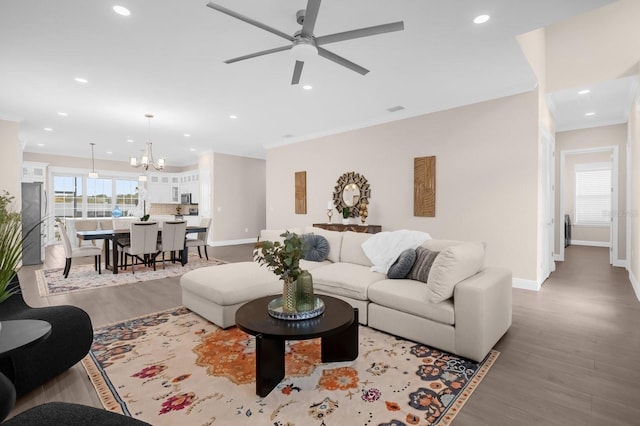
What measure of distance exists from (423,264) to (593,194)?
893cm

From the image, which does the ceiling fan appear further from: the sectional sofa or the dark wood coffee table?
the dark wood coffee table

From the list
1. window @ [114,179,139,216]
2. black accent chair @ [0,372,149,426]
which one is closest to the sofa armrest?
black accent chair @ [0,372,149,426]

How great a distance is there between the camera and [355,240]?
4.13 m

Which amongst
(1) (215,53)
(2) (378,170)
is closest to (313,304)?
(1) (215,53)

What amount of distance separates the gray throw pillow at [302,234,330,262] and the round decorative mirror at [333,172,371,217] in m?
2.22

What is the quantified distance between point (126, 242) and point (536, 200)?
6832mm

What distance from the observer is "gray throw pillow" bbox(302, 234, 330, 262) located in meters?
4.21

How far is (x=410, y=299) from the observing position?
2744 mm

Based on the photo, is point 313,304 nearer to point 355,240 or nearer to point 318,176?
point 355,240

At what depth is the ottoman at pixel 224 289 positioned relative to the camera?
3.07m

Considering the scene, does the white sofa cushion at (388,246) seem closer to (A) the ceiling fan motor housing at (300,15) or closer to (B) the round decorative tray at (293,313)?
(B) the round decorative tray at (293,313)

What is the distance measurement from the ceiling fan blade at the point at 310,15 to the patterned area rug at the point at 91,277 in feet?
15.0

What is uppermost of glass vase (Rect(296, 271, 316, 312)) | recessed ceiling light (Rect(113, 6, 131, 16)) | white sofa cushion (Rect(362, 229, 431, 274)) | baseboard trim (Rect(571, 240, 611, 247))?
recessed ceiling light (Rect(113, 6, 131, 16))

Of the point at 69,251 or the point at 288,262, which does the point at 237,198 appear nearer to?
the point at 69,251
